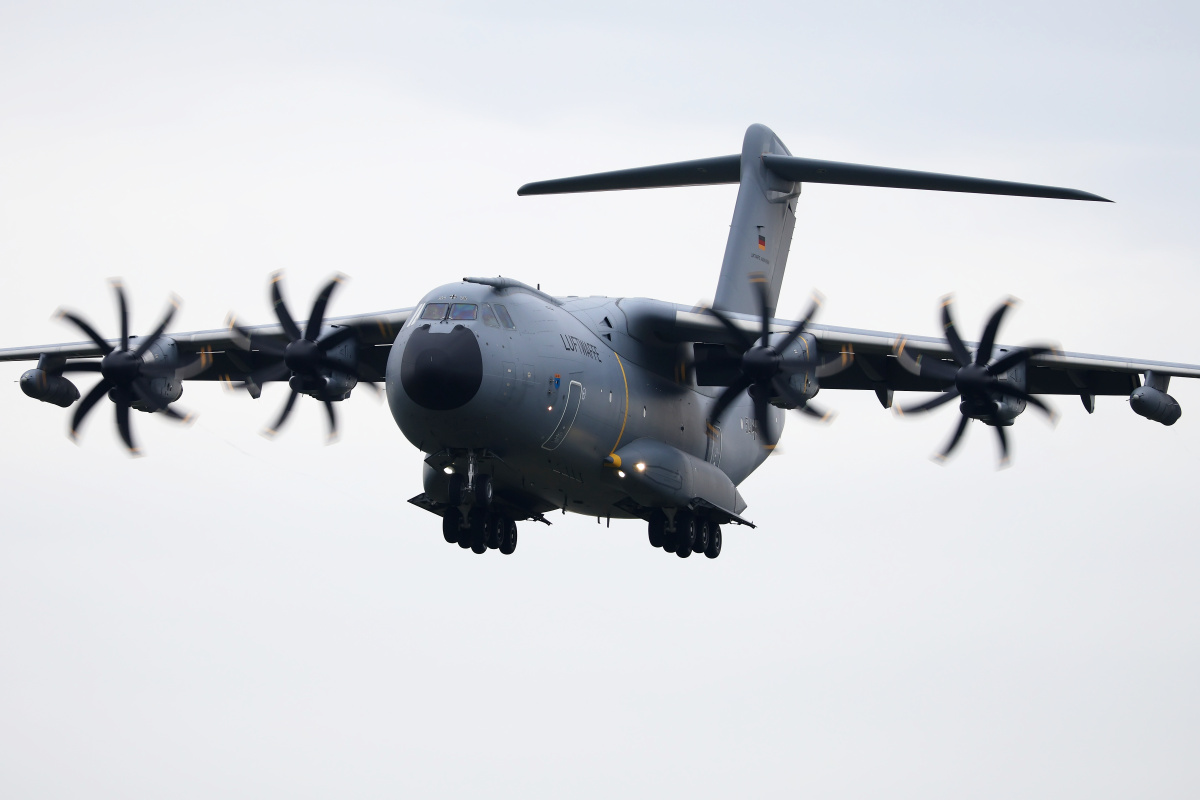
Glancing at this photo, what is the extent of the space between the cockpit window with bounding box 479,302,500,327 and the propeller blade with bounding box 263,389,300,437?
3.55 meters

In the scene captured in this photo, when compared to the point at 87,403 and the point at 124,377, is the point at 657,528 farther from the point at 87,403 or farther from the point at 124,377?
the point at 87,403

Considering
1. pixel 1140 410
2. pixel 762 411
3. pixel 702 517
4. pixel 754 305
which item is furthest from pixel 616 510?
pixel 1140 410

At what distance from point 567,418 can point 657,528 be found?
318cm

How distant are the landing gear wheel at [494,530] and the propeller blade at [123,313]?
5.50 metres

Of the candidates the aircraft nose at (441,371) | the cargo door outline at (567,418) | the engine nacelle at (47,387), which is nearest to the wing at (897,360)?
the cargo door outline at (567,418)

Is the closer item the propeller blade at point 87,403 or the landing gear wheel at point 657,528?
the propeller blade at point 87,403

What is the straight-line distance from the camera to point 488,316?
1902cm

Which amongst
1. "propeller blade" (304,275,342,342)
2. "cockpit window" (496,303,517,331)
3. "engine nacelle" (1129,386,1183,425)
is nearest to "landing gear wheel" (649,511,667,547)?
"cockpit window" (496,303,517,331)

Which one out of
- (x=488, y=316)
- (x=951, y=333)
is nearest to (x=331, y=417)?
(x=488, y=316)

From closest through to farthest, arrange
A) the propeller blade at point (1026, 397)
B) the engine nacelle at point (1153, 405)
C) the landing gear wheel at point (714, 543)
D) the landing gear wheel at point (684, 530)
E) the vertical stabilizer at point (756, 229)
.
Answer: the propeller blade at point (1026, 397) → the engine nacelle at point (1153, 405) → the landing gear wheel at point (684, 530) → the landing gear wheel at point (714, 543) → the vertical stabilizer at point (756, 229)

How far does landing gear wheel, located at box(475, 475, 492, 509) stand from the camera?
19531mm

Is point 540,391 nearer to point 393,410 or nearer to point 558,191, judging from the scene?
point 393,410

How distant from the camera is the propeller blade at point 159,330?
21.2 meters

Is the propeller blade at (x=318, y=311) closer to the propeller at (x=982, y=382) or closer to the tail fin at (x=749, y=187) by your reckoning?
the tail fin at (x=749, y=187)
